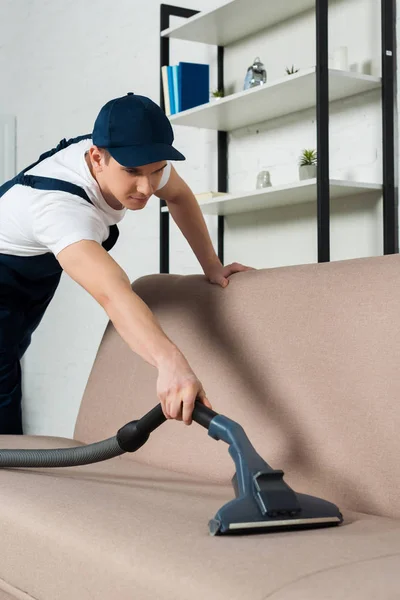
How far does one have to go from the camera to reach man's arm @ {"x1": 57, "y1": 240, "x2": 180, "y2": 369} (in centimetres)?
160

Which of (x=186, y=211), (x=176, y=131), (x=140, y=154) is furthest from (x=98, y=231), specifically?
(x=176, y=131)

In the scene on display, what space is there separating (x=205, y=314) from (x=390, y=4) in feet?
5.06

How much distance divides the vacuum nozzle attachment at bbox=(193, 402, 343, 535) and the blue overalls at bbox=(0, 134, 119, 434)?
3.28ft

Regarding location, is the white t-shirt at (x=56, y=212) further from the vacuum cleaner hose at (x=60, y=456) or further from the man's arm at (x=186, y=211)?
the vacuum cleaner hose at (x=60, y=456)

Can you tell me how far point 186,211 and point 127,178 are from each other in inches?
18.0

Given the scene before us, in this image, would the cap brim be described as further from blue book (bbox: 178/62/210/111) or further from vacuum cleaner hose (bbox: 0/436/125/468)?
blue book (bbox: 178/62/210/111)

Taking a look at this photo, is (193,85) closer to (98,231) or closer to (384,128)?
(384,128)

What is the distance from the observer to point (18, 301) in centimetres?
232

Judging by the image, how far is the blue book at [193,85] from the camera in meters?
3.45

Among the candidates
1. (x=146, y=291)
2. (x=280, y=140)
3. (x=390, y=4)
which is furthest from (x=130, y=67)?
(x=146, y=291)

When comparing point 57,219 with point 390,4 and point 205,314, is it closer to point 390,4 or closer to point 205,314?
point 205,314

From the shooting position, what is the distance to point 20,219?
2.07 meters

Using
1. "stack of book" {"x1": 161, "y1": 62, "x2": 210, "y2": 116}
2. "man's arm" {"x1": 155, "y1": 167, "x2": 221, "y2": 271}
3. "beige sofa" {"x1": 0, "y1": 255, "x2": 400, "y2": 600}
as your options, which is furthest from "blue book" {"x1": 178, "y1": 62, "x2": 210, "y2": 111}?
"beige sofa" {"x1": 0, "y1": 255, "x2": 400, "y2": 600}

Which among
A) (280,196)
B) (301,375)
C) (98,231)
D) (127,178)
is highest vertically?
(280,196)
